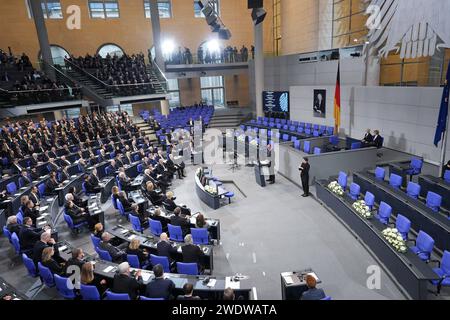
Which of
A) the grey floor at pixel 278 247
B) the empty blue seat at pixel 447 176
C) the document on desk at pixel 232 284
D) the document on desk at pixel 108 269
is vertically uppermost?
the empty blue seat at pixel 447 176

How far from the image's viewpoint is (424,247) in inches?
262

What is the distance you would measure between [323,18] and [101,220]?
1756cm

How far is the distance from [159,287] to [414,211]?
6260 millimetres

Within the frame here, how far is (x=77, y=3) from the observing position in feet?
89.8

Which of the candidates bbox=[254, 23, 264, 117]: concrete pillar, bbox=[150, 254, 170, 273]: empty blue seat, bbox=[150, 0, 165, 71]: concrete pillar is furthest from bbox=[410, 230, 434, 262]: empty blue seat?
bbox=[150, 0, 165, 71]: concrete pillar

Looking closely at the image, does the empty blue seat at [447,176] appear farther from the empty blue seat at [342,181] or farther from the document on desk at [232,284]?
the document on desk at [232,284]

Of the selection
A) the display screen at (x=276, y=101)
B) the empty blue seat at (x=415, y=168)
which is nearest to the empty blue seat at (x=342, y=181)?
the empty blue seat at (x=415, y=168)

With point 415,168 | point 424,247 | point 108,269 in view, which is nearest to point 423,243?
point 424,247

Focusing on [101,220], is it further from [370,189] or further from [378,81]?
[378,81]

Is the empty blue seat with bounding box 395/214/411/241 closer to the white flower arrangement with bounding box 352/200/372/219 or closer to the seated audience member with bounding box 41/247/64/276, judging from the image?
the white flower arrangement with bounding box 352/200/372/219

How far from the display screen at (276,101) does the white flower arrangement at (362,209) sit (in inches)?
553

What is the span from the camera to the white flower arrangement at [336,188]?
9.82 meters

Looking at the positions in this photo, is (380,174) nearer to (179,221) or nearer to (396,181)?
(396,181)

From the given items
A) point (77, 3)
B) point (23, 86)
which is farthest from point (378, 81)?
point (77, 3)
